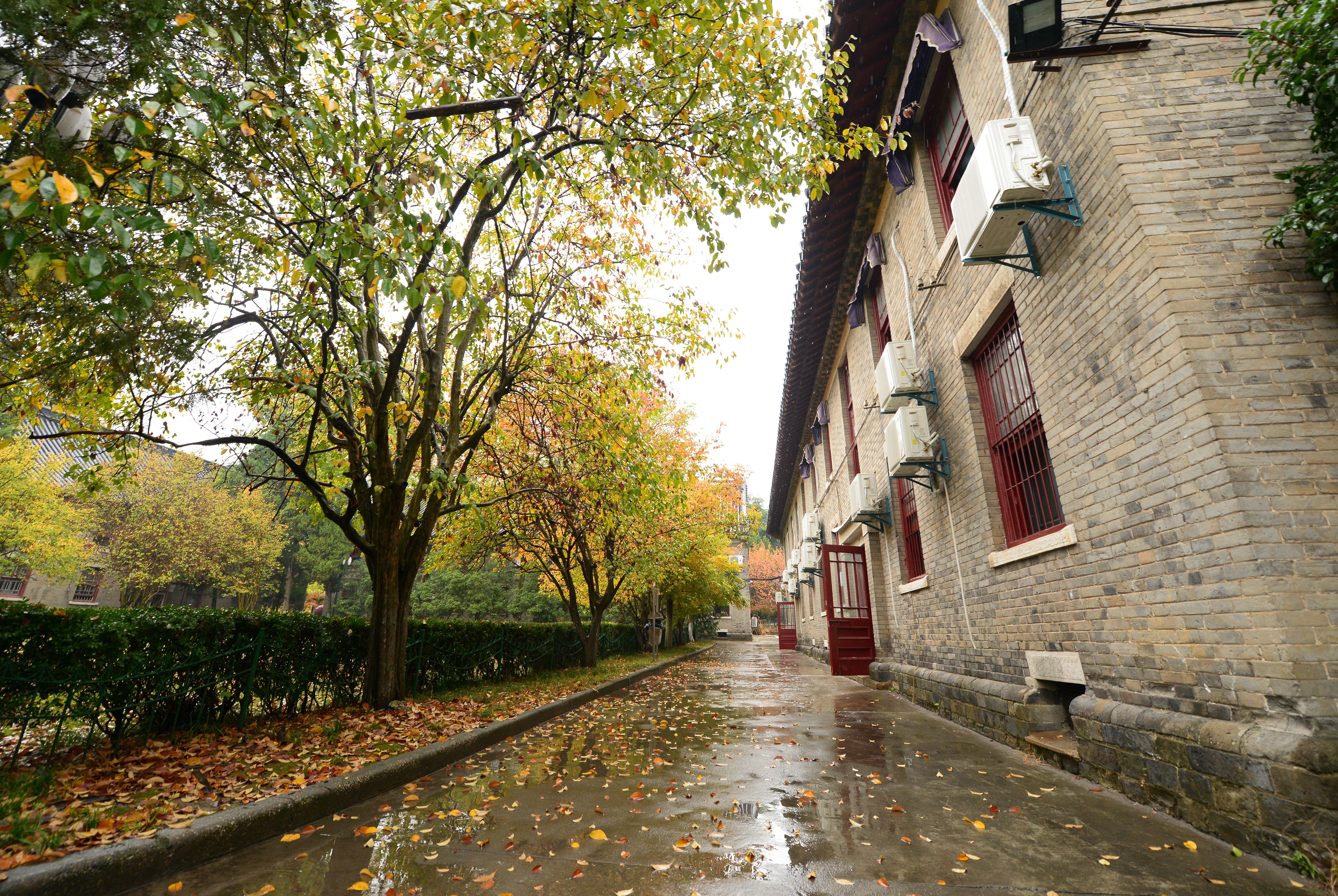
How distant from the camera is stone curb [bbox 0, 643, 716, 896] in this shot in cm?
250

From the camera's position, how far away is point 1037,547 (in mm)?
5441

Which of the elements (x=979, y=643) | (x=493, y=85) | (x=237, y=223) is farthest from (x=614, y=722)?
(x=493, y=85)

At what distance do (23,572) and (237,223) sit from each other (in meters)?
34.5

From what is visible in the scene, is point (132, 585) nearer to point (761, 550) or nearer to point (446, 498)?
point (446, 498)

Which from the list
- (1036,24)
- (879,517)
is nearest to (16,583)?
(879,517)

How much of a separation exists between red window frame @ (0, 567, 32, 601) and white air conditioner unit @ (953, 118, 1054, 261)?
38047 millimetres

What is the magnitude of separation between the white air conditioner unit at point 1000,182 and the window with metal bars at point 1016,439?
1.20m

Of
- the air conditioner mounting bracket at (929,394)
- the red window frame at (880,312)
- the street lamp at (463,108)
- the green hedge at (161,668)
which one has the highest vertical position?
the red window frame at (880,312)

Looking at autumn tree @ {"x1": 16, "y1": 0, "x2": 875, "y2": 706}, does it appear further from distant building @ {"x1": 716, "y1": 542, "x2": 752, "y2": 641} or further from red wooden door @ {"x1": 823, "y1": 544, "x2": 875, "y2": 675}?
distant building @ {"x1": 716, "y1": 542, "x2": 752, "y2": 641}

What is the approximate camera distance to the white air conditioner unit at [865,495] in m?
11.2

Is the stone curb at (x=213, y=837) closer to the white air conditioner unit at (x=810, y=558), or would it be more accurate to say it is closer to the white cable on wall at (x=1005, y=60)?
the white cable on wall at (x=1005, y=60)

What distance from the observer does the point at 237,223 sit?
5055 mm

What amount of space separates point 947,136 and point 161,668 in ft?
34.1

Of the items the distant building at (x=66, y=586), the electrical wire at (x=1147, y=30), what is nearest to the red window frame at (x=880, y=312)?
the electrical wire at (x=1147, y=30)
